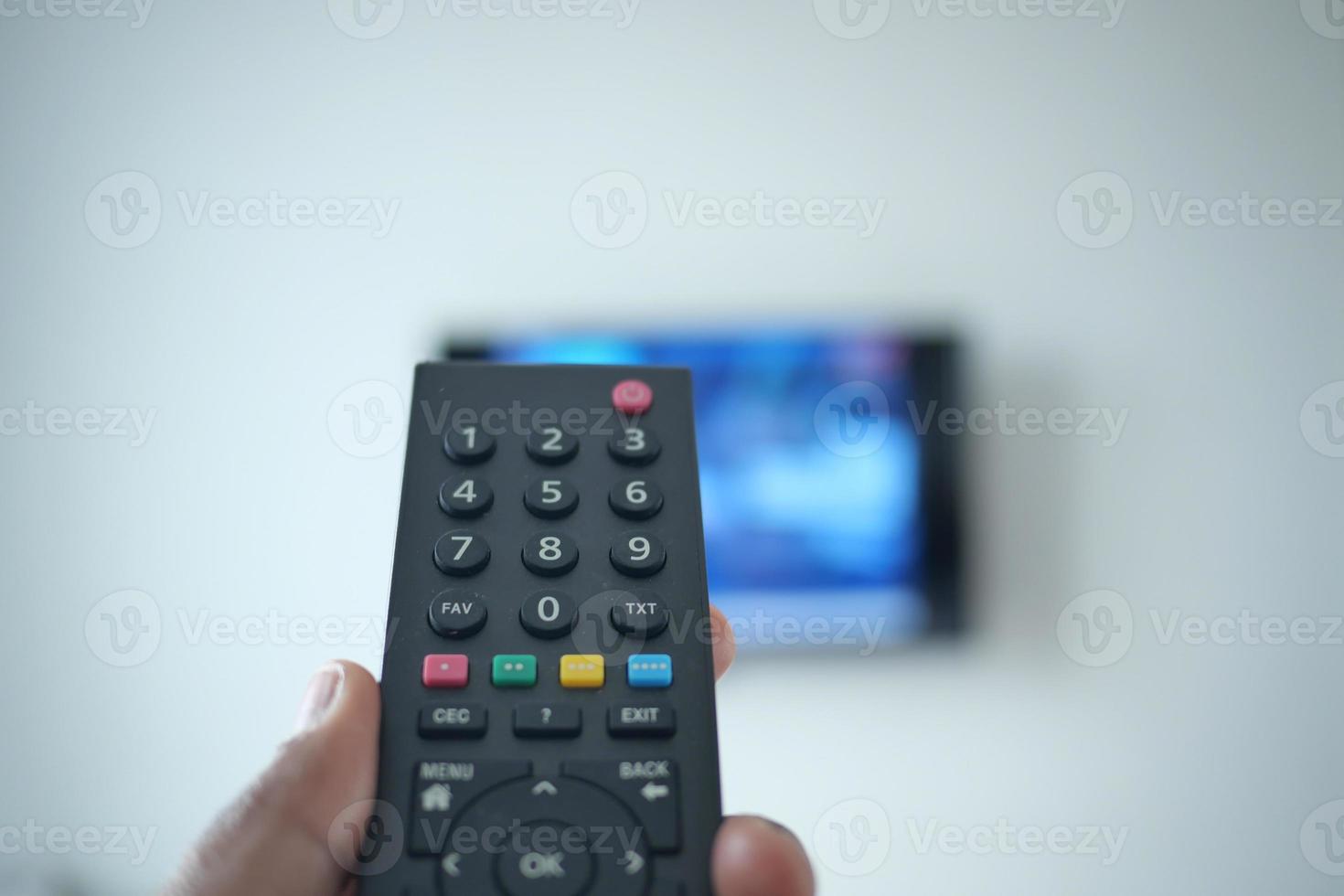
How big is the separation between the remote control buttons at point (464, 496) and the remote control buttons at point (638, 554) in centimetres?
7

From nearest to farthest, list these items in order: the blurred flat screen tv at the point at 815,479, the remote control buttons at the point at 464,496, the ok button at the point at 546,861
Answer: the ok button at the point at 546,861, the remote control buttons at the point at 464,496, the blurred flat screen tv at the point at 815,479

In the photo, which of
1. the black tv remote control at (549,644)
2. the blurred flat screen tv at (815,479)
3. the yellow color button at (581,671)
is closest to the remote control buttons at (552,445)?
the black tv remote control at (549,644)

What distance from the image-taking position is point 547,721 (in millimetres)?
Answer: 411

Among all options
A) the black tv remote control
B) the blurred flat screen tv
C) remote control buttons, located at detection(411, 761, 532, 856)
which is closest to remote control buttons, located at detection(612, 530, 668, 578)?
the black tv remote control

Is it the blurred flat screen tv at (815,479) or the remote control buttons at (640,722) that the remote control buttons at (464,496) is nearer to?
the remote control buttons at (640,722)

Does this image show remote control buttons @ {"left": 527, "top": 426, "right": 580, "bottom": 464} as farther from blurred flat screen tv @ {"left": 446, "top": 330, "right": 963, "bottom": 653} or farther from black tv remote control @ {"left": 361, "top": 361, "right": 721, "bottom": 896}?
blurred flat screen tv @ {"left": 446, "top": 330, "right": 963, "bottom": 653}

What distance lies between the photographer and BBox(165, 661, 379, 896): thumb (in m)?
0.39

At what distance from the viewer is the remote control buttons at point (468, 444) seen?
0.50 metres

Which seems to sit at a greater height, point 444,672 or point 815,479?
point 815,479

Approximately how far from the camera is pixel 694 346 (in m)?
1.20

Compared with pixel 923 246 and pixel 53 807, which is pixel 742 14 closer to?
pixel 923 246

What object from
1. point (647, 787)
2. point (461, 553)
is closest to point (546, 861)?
point (647, 787)

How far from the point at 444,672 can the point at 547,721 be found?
53 mm

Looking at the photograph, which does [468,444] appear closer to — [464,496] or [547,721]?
[464,496]
